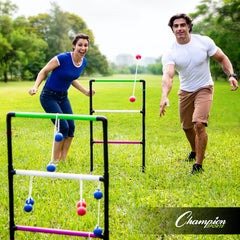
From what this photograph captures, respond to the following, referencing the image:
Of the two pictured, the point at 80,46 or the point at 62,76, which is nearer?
the point at 80,46

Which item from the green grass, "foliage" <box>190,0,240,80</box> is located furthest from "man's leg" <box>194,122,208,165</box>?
"foliage" <box>190,0,240,80</box>

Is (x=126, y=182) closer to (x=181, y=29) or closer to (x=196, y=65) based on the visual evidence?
(x=196, y=65)

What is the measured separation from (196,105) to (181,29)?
99 centimetres

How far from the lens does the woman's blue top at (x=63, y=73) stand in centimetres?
401

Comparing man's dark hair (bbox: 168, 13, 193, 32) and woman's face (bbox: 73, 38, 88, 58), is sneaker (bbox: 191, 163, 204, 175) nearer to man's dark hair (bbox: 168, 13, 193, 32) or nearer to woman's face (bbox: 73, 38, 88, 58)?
man's dark hair (bbox: 168, 13, 193, 32)

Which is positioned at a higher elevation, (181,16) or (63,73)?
(181,16)

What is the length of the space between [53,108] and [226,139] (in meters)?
3.81

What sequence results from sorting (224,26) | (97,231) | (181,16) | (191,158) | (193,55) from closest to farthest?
(97,231)
(181,16)
(193,55)
(191,158)
(224,26)

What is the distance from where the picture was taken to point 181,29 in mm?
3760

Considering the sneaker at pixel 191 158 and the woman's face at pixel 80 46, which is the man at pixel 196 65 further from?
the woman's face at pixel 80 46

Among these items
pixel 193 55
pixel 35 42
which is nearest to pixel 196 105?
pixel 193 55

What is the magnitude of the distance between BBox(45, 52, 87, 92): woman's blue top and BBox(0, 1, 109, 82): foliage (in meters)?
33.4

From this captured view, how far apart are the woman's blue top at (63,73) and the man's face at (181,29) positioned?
4.46 feet

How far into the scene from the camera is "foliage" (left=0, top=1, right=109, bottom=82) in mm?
36969
